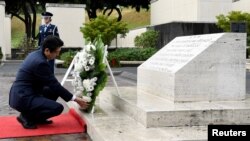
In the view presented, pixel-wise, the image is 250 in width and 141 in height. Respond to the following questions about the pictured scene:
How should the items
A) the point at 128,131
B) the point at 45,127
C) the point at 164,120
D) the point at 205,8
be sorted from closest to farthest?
the point at 128,131 < the point at 164,120 < the point at 45,127 < the point at 205,8

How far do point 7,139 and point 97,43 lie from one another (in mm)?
1828

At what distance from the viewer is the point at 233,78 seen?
6414 millimetres

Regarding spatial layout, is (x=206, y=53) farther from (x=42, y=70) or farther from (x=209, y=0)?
(x=209, y=0)

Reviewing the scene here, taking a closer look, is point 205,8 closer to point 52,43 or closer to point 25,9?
point 25,9

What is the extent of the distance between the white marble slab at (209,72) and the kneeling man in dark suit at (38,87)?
1311 mm

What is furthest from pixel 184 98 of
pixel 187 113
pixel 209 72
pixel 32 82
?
pixel 32 82

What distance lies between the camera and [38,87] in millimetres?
6020

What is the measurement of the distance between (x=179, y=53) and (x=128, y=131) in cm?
216

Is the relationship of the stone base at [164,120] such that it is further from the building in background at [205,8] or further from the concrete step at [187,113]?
the building in background at [205,8]

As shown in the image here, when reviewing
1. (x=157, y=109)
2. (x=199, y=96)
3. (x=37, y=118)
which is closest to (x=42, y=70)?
(x=37, y=118)

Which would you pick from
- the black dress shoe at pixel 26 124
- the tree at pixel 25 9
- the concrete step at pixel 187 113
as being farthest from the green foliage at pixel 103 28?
the concrete step at pixel 187 113

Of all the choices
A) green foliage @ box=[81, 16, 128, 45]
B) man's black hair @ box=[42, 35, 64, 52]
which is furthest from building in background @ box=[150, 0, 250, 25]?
man's black hair @ box=[42, 35, 64, 52]

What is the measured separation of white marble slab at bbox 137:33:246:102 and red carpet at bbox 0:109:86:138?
1.30 m

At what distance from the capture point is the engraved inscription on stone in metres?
6.37
